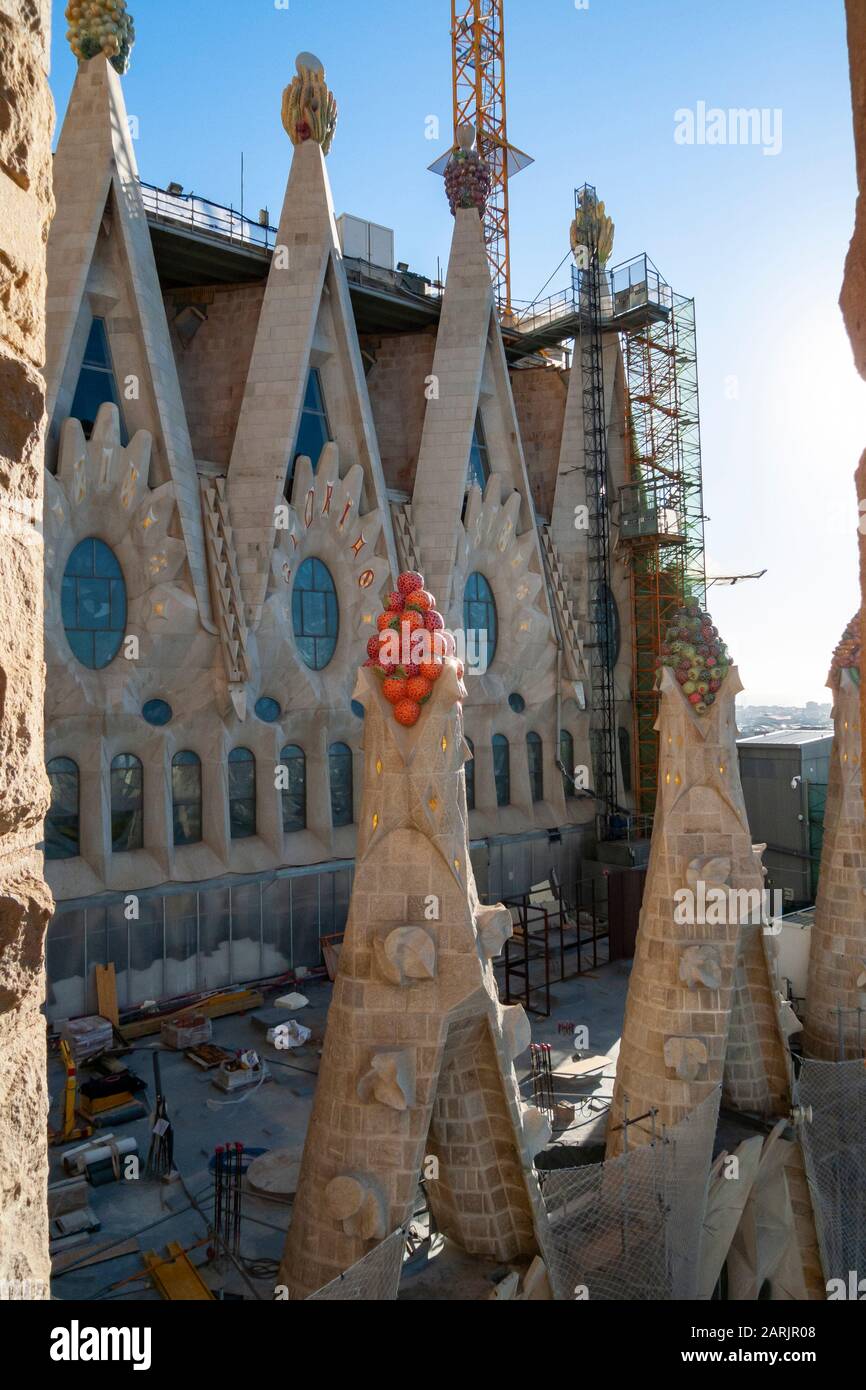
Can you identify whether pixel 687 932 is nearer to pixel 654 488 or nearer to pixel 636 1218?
pixel 636 1218

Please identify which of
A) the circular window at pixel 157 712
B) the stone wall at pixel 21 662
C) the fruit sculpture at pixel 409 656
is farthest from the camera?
the circular window at pixel 157 712

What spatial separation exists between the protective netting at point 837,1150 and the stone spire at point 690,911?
30.1 inches

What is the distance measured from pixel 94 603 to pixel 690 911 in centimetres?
1301

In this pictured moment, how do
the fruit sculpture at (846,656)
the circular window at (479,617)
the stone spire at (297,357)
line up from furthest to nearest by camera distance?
the circular window at (479,617)
the stone spire at (297,357)
the fruit sculpture at (846,656)

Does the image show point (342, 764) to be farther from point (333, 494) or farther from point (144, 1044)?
point (144, 1044)

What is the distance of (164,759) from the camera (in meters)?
19.1

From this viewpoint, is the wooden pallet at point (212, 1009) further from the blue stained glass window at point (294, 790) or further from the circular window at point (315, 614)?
the circular window at point (315, 614)

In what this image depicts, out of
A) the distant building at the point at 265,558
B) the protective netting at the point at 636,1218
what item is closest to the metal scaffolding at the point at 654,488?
the distant building at the point at 265,558

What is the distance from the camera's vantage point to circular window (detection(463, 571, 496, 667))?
25.2m

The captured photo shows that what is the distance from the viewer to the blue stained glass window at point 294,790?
70.9 feet

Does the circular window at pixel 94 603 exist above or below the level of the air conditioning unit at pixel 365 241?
below

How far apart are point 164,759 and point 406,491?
10.3 meters

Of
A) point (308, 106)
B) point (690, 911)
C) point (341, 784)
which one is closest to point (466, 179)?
point (308, 106)

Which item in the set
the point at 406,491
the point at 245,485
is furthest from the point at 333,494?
the point at 406,491
